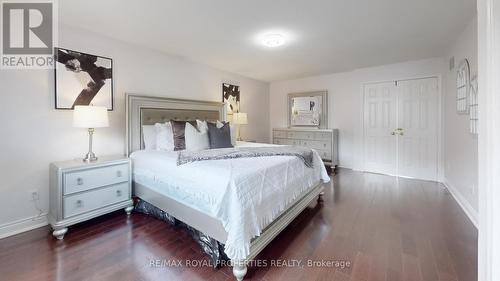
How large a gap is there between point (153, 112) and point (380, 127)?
451 cm

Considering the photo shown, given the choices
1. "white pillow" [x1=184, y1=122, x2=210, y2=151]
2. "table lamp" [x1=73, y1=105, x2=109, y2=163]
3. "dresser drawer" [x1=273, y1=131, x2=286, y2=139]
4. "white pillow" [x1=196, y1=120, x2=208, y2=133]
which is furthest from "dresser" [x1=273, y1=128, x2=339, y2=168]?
"table lamp" [x1=73, y1=105, x2=109, y2=163]

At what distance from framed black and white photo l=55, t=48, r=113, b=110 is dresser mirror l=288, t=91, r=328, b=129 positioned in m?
4.23

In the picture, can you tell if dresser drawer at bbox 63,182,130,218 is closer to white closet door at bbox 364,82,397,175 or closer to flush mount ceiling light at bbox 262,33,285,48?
flush mount ceiling light at bbox 262,33,285,48

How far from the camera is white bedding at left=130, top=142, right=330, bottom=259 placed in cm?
163

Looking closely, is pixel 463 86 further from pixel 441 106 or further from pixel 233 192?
pixel 233 192

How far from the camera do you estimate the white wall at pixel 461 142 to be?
252 centimetres

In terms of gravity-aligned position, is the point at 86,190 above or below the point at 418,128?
below

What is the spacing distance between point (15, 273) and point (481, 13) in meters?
3.13

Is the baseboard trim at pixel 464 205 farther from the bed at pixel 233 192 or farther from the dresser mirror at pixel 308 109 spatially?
the dresser mirror at pixel 308 109

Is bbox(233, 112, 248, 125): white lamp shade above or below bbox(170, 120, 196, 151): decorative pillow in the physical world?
above

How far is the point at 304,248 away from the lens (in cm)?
202

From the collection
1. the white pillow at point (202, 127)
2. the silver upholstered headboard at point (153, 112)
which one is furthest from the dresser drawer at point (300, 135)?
the white pillow at point (202, 127)

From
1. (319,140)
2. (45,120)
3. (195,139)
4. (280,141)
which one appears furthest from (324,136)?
(45,120)

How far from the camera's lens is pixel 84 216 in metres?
2.34
